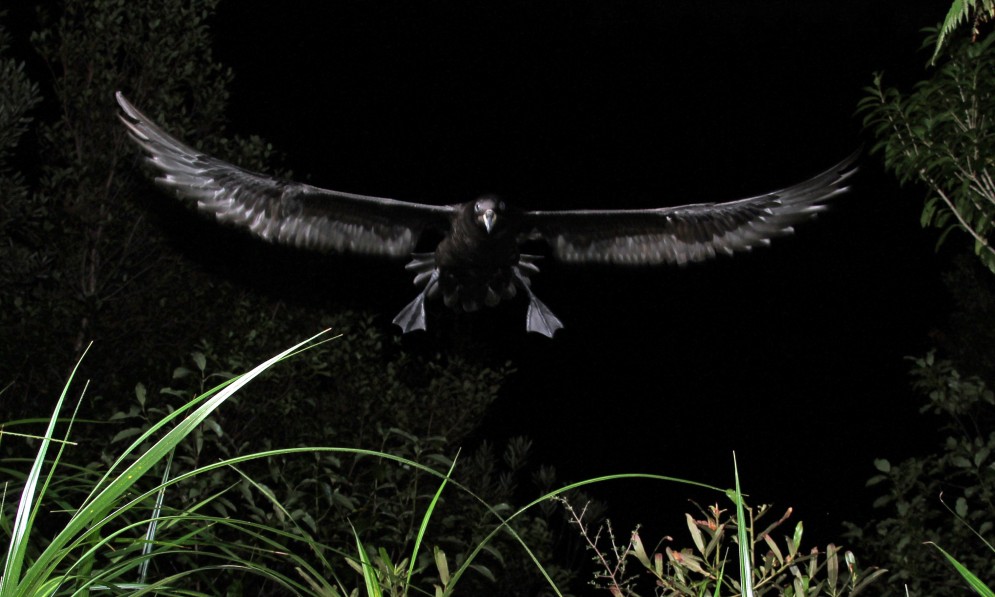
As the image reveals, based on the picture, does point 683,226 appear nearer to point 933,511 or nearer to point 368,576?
point 933,511

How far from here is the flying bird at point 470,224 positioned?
393 centimetres

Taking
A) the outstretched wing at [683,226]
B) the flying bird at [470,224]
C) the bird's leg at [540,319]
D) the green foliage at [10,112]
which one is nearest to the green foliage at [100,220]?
the green foliage at [10,112]

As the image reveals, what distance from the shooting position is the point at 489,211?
12.3 ft

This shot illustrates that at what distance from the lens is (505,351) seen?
233 inches

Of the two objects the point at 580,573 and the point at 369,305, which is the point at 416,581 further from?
the point at 580,573

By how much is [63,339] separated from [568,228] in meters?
2.12

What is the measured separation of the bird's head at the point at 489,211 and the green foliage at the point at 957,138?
137 centimetres

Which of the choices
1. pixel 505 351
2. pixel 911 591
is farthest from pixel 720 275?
pixel 911 591

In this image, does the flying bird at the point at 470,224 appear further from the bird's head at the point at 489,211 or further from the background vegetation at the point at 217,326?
the background vegetation at the point at 217,326

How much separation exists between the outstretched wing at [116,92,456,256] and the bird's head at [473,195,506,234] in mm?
347

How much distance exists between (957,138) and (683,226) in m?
1.24

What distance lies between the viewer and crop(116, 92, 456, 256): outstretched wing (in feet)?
12.9

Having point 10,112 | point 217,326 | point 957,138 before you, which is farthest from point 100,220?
point 957,138

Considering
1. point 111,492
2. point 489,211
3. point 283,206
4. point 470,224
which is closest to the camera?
point 111,492
